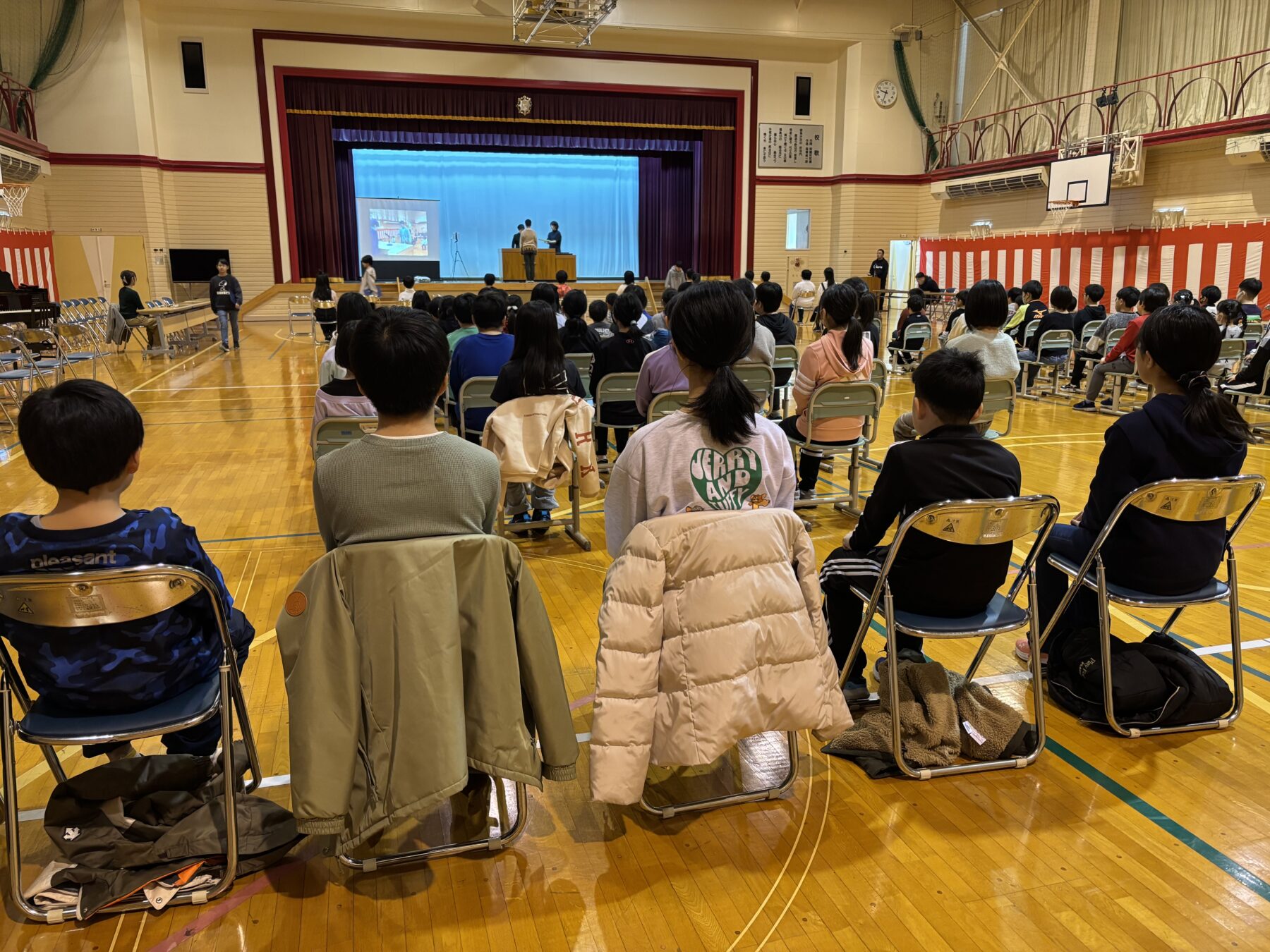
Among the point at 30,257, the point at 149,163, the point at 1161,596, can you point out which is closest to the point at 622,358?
the point at 1161,596

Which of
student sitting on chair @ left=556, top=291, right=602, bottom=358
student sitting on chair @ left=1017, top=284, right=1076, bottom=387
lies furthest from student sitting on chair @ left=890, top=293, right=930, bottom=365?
student sitting on chair @ left=556, top=291, right=602, bottom=358

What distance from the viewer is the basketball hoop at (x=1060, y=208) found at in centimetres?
1427

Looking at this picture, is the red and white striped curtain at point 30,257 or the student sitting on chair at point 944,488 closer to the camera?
the student sitting on chair at point 944,488

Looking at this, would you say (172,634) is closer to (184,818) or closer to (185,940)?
(184,818)

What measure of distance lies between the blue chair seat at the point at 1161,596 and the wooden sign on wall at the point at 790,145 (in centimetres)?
1828

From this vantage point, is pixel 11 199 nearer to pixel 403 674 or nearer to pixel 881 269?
pixel 881 269

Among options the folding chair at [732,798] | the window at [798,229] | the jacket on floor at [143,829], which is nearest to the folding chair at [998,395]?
the folding chair at [732,798]

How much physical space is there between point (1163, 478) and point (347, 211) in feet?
60.9

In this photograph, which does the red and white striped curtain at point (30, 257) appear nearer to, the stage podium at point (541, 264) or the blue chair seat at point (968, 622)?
the stage podium at point (541, 264)

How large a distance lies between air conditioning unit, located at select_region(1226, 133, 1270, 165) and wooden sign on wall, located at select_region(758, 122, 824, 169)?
8.90 metres

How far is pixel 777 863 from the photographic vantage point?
84.7 inches

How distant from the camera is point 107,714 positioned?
198cm

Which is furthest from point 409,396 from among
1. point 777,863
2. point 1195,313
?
point 1195,313

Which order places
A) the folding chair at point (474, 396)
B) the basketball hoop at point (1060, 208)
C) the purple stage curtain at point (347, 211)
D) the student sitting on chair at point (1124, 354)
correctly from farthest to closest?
the purple stage curtain at point (347, 211), the basketball hoop at point (1060, 208), the student sitting on chair at point (1124, 354), the folding chair at point (474, 396)
